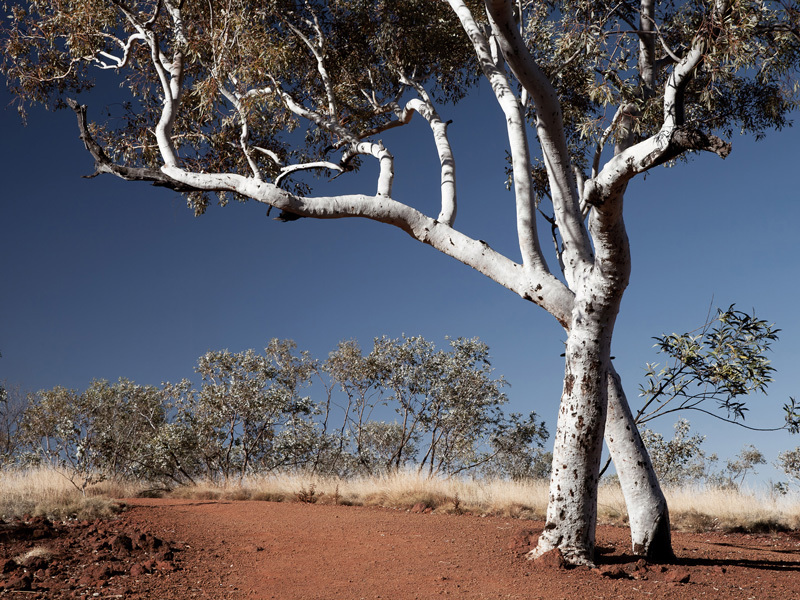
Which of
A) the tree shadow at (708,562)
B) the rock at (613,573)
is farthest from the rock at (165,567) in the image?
the tree shadow at (708,562)

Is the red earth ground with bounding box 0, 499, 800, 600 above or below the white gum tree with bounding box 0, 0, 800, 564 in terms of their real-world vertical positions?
below

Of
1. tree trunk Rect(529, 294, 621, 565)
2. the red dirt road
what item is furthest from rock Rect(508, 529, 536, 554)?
tree trunk Rect(529, 294, 621, 565)

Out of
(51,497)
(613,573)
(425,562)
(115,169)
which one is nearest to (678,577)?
(613,573)

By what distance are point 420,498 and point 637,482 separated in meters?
4.37

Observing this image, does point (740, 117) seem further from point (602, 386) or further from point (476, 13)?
point (602, 386)

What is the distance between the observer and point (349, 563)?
564cm

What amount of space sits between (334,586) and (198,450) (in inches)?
468

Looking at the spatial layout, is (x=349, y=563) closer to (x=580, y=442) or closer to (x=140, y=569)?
(x=140, y=569)

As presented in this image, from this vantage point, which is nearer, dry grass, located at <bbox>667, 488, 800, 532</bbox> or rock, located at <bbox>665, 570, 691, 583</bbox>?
rock, located at <bbox>665, 570, 691, 583</bbox>

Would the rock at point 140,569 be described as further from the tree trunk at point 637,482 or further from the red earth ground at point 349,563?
the tree trunk at point 637,482

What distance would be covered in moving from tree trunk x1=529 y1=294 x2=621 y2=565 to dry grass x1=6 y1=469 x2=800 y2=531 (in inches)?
141

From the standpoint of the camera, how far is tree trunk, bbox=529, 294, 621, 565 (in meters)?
5.57

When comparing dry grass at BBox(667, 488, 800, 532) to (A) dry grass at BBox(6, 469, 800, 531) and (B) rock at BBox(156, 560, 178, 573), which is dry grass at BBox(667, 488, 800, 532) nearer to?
(A) dry grass at BBox(6, 469, 800, 531)

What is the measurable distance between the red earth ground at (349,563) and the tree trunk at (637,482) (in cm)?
22
